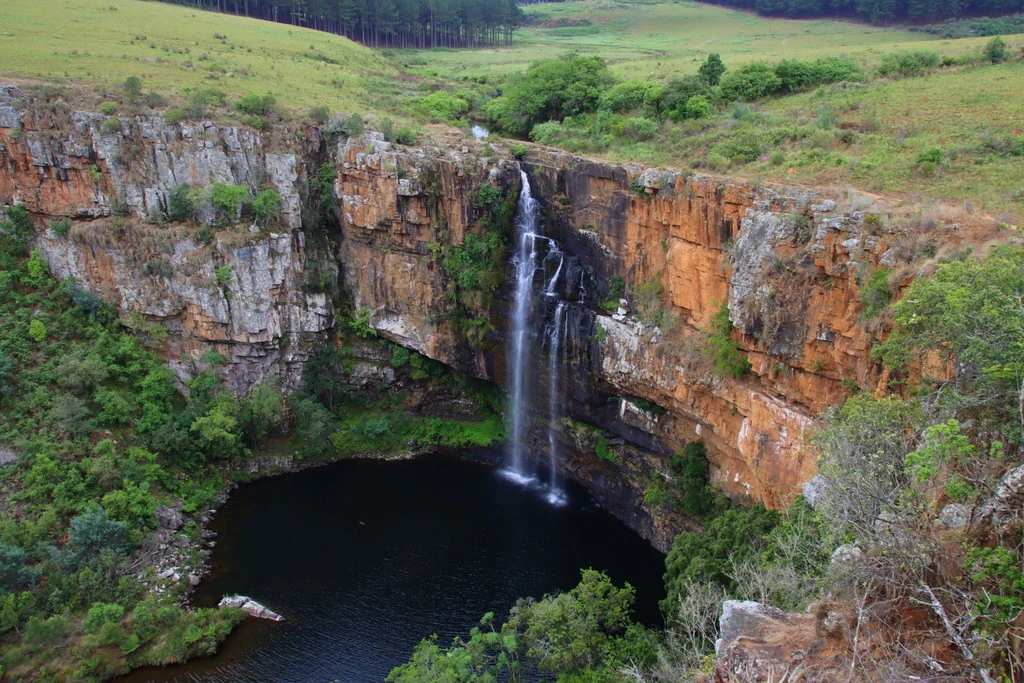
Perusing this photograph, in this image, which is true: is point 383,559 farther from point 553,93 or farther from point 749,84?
point 749,84

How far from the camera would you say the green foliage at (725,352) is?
85.2ft

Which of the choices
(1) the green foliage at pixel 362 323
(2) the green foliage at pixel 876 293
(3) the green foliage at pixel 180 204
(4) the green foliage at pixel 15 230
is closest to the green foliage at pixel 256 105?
(3) the green foliage at pixel 180 204

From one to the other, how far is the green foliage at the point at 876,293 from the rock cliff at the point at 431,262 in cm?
323

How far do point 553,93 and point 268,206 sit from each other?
1696 centimetres

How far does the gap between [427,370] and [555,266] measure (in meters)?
10.8

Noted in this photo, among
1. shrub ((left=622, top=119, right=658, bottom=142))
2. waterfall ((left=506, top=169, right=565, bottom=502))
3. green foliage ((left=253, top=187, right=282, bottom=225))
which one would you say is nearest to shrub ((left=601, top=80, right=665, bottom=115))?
shrub ((left=622, top=119, right=658, bottom=142))

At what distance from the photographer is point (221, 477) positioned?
35094 millimetres

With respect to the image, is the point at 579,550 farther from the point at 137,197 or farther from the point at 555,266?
the point at 137,197

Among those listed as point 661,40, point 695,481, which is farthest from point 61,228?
point 661,40

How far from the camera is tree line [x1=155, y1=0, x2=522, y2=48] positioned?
215 feet

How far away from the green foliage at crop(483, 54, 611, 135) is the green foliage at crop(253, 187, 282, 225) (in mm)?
14176

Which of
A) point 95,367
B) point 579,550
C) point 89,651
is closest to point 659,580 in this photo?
point 579,550

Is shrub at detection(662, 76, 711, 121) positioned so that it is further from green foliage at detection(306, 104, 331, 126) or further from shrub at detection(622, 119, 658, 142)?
green foliage at detection(306, 104, 331, 126)

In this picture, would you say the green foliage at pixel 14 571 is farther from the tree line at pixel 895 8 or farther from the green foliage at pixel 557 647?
the tree line at pixel 895 8
